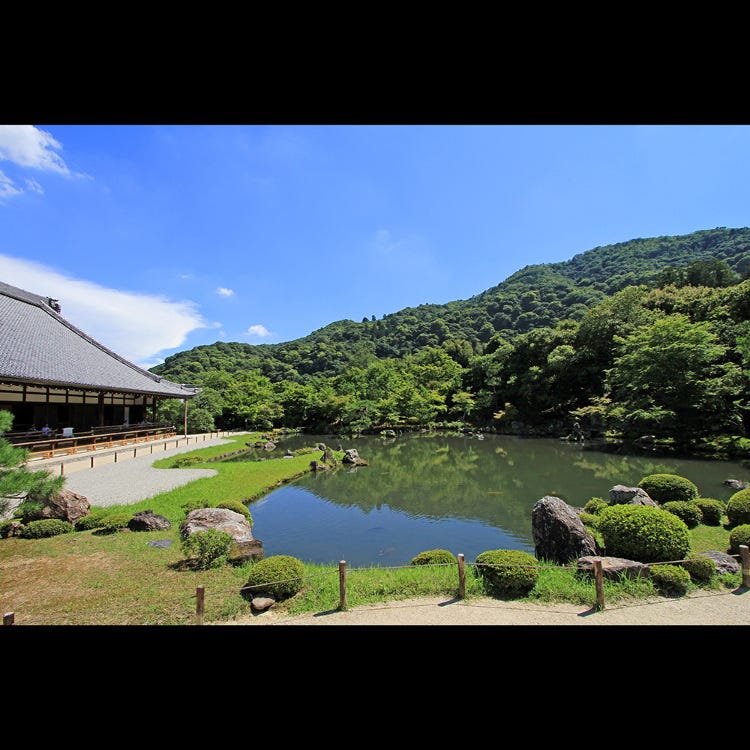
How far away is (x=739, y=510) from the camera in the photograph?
8.06m

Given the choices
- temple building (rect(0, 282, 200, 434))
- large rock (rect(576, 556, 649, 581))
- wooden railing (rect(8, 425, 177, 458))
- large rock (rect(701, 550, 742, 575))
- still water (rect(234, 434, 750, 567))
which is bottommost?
still water (rect(234, 434, 750, 567))

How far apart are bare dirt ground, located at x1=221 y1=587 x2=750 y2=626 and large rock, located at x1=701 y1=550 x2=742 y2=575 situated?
543 mm

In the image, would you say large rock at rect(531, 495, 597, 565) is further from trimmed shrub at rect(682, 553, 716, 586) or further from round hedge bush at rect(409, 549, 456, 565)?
round hedge bush at rect(409, 549, 456, 565)

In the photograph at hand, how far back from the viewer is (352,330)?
294 ft

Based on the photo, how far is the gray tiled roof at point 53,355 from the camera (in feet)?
49.4

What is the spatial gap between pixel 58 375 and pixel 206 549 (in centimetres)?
1369

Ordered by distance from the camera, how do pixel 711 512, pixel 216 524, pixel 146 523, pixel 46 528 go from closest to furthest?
1. pixel 216 524
2. pixel 46 528
3. pixel 146 523
4. pixel 711 512

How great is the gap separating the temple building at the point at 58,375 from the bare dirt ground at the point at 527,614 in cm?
1467

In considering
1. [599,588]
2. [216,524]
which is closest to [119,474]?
[216,524]

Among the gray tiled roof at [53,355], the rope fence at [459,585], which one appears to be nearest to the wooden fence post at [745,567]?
the rope fence at [459,585]

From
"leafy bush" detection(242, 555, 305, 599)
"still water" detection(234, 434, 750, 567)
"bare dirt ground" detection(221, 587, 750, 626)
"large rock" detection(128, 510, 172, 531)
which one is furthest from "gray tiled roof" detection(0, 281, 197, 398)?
"bare dirt ground" detection(221, 587, 750, 626)

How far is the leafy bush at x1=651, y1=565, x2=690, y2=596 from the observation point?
5477 mm

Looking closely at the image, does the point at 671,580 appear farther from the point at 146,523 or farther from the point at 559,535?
the point at 146,523
